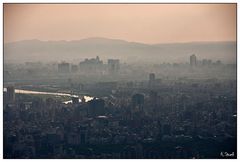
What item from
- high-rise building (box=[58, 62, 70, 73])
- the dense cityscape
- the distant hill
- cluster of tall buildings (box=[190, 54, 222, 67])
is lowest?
the dense cityscape

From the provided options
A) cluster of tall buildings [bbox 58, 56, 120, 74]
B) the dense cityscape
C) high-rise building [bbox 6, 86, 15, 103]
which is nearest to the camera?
the dense cityscape

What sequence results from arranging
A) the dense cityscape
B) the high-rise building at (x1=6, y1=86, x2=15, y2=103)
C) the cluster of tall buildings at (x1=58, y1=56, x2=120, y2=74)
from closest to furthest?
1. the dense cityscape
2. the high-rise building at (x1=6, y1=86, x2=15, y2=103)
3. the cluster of tall buildings at (x1=58, y1=56, x2=120, y2=74)

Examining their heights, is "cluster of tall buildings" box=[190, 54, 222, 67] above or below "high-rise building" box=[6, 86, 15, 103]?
above

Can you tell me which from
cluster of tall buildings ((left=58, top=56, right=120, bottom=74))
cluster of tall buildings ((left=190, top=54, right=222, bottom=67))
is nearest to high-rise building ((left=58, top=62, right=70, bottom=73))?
cluster of tall buildings ((left=58, top=56, right=120, bottom=74))

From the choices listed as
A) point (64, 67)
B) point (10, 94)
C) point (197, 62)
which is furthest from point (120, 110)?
point (10, 94)

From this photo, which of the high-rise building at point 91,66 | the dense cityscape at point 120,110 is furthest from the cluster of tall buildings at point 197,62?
the high-rise building at point 91,66

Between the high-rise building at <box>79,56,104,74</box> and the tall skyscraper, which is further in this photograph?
the high-rise building at <box>79,56,104,74</box>

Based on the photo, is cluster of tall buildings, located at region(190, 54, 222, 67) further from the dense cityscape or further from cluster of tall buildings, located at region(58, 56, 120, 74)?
cluster of tall buildings, located at region(58, 56, 120, 74)

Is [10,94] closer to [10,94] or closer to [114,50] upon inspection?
[10,94]
